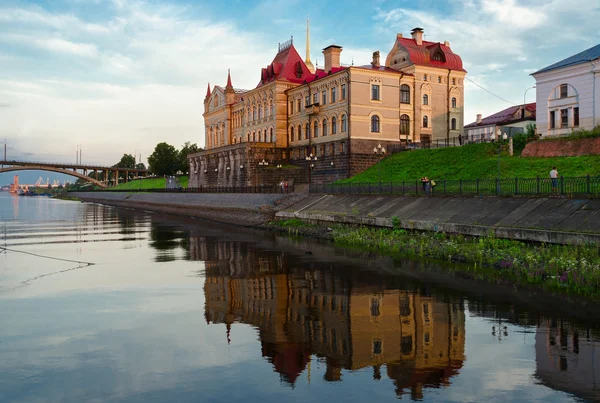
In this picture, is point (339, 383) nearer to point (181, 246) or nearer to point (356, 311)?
point (356, 311)

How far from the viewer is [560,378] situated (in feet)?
30.1

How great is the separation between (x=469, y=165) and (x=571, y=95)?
10.1 metres

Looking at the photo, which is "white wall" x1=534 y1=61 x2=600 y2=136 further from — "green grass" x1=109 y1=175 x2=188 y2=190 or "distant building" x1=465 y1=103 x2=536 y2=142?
"green grass" x1=109 y1=175 x2=188 y2=190

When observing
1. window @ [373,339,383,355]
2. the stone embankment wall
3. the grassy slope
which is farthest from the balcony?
window @ [373,339,383,355]

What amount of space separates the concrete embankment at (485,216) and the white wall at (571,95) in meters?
19.3

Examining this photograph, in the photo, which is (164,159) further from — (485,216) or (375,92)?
(485,216)

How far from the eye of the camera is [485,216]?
82.9 feet

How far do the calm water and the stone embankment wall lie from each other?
2546 centimetres

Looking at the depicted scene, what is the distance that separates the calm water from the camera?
348 inches

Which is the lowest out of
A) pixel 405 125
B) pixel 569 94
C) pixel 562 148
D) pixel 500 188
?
pixel 500 188

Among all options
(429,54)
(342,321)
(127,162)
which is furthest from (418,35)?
(127,162)

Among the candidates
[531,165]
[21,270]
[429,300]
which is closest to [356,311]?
[429,300]

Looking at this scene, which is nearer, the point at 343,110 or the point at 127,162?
the point at 343,110

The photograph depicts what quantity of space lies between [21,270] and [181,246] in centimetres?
1040
